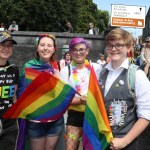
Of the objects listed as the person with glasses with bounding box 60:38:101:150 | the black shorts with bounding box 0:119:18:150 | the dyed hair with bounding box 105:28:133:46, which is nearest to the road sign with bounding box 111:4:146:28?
the person with glasses with bounding box 60:38:101:150

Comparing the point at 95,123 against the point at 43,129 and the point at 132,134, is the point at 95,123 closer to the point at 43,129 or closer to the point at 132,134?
the point at 132,134

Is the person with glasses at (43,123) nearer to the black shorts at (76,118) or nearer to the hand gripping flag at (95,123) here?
the black shorts at (76,118)

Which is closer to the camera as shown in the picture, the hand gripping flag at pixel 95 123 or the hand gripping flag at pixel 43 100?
the hand gripping flag at pixel 95 123

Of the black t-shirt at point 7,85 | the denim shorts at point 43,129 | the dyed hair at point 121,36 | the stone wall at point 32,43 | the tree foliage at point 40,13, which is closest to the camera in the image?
the dyed hair at point 121,36

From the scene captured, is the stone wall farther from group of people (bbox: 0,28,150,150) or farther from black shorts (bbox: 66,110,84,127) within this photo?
black shorts (bbox: 66,110,84,127)

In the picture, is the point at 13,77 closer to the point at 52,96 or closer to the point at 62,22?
the point at 52,96

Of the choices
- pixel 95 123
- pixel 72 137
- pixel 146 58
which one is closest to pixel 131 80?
pixel 95 123

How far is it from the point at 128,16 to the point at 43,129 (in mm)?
22476

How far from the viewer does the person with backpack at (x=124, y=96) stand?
110 inches

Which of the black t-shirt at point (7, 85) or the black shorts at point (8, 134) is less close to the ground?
the black t-shirt at point (7, 85)

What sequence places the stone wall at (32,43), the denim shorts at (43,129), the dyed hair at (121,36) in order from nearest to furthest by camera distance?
the dyed hair at (121,36) → the denim shorts at (43,129) → the stone wall at (32,43)

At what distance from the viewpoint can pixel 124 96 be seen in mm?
2857

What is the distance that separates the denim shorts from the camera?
3899 mm

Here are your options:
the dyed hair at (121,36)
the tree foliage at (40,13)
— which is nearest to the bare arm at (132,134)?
the dyed hair at (121,36)
